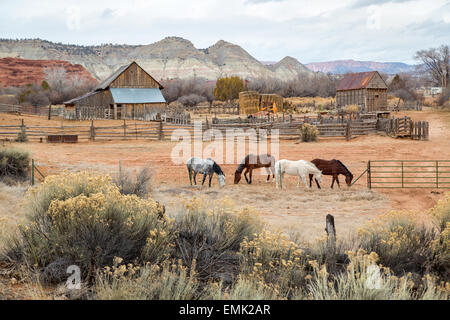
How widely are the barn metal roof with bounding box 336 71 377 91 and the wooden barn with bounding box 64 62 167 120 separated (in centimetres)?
2165

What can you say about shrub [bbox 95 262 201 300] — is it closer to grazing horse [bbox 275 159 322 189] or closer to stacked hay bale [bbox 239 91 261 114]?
grazing horse [bbox 275 159 322 189]

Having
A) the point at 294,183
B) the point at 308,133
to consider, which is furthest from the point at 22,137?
the point at 294,183

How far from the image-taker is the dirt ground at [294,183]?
1000 cm

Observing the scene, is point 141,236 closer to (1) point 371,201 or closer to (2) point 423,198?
(1) point 371,201

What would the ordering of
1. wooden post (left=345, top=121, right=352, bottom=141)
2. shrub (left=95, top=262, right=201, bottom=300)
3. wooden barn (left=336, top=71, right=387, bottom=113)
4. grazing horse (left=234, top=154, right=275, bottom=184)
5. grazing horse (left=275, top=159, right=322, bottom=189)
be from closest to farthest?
shrub (left=95, top=262, right=201, bottom=300), grazing horse (left=275, top=159, right=322, bottom=189), grazing horse (left=234, top=154, right=275, bottom=184), wooden post (left=345, top=121, right=352, bottom=141), wooden barn (left=336, top=71, right=387, bottom=113)

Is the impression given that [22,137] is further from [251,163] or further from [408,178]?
[408,178]

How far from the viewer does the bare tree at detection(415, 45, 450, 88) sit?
80062 millimetres

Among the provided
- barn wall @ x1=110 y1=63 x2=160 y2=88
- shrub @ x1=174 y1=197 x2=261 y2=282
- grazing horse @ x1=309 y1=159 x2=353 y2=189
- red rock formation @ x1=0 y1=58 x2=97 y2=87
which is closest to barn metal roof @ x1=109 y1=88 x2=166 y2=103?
barn wall @ x1=110 y1=63 x2=160 y2=88

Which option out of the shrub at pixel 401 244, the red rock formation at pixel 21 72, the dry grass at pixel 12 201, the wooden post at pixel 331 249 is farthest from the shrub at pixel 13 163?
the red rock formation at pixel 21 72

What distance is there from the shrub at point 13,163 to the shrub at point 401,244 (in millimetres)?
11685

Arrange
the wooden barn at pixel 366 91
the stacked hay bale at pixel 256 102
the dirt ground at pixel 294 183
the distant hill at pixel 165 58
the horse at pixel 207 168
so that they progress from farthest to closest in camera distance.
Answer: the distant hill at pixel 165 58, the stacked hay bale at pixel 256 102, the wooden barn at pixel 366 91, the horse at pixel 207 168, the dirt ground at pixel 294 183

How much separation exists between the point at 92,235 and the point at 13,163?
33.6ft

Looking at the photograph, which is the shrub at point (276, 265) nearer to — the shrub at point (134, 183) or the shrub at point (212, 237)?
the shrub at point (212, 237)
